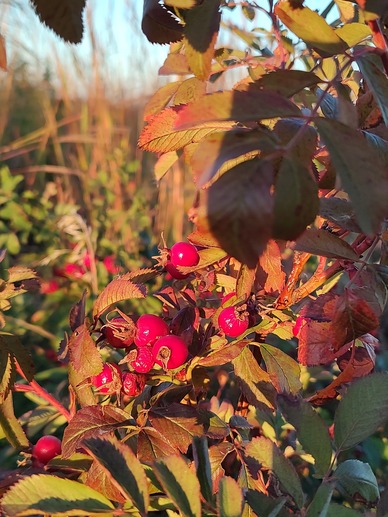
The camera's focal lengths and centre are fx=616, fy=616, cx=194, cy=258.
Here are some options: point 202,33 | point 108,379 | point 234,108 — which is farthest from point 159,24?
point 108,379

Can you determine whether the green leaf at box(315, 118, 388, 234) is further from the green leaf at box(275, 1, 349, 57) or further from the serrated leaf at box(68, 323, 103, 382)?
the serrated leaf at box(68, 323, 103, 382)

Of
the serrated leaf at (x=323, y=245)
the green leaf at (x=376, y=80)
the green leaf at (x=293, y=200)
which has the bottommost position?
the serrated leaf at (x=323, y=245)

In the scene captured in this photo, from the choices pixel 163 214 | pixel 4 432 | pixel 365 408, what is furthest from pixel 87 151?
pixel 365 408

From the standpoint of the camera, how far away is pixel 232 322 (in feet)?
2.18

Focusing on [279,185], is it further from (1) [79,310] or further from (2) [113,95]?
(2) [113,95]

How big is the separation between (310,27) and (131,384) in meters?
0.42

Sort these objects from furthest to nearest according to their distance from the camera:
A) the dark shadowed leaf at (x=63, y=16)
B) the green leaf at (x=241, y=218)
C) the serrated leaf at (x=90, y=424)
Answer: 1. the serrated leaf at (x=90, y=424)
2. the dark shadowed leaf at (x=63, y=16)
3. the green leaf at (x=241, y=218)

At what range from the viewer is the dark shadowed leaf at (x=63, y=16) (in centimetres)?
50

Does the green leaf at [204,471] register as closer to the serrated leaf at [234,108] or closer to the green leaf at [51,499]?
the green leaf at [51,499]

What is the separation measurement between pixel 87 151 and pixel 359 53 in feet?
11.9

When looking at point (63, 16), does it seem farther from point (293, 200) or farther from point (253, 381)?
point (253, 381)

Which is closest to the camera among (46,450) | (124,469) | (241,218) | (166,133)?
(241,218)

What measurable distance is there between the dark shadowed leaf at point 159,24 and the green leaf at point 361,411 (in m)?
0.37

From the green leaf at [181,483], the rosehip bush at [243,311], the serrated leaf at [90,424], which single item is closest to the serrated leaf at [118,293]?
the rosehip bush at [243,311]
